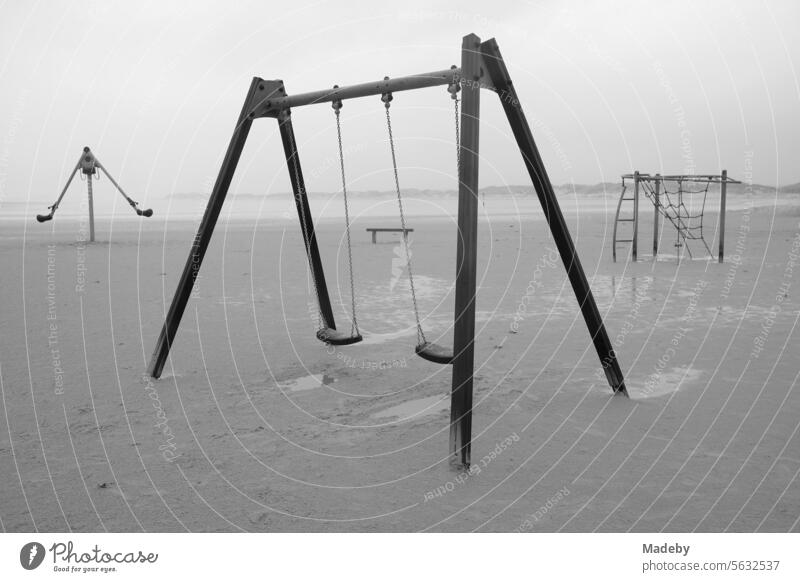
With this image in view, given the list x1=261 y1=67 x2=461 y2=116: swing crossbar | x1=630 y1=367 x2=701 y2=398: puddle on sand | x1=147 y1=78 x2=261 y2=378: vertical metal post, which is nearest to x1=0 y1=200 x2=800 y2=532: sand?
x1=630 y1=367 x2=701 y2=398: puddle on sand

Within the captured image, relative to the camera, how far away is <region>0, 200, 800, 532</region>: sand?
134 inches

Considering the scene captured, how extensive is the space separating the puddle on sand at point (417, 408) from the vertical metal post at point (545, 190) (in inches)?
52.0

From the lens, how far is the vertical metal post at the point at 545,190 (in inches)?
163

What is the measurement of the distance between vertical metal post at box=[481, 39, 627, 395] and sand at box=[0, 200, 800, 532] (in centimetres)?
41

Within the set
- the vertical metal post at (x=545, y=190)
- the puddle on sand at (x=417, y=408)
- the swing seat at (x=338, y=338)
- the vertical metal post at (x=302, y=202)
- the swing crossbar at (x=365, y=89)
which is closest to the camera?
the vertical metal post at (x=545, y=190)

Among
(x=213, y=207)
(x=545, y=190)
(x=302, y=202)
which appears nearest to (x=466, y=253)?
(x=545, y=190)

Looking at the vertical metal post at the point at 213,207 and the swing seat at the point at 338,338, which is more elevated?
the vertical metal post at the point at 213,207

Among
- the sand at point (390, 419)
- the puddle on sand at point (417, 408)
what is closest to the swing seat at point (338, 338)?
the sand at point (390, 419)

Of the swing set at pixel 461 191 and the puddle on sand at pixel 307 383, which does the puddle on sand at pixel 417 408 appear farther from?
the puddle on sand at pixel 307 383

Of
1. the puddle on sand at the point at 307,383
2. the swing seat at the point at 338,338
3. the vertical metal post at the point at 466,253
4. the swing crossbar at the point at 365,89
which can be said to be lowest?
the puddle on sand at the point at 307,383

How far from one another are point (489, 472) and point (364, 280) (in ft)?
28.7

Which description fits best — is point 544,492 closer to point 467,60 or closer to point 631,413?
point 631,413

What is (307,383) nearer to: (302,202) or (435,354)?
(435,354)

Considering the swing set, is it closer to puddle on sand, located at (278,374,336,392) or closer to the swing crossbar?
the swing crossbar
